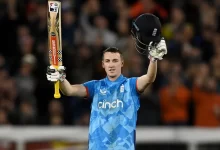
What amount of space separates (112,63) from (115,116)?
73 cm

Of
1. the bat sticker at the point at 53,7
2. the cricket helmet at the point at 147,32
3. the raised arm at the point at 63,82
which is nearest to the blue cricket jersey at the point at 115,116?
the raised arm at the point at 63,82

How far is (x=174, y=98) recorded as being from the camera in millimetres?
18328

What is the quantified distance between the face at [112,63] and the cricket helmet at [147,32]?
36 centimetres

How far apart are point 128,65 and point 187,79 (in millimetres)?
1375

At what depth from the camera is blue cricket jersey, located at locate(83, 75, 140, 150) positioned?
37.4 feet

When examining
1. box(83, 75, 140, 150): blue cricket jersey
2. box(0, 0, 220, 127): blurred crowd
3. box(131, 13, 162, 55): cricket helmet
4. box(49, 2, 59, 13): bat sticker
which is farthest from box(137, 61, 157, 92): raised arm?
box(0, 0, 220, 127): blurred crowd

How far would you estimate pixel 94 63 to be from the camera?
18.9m

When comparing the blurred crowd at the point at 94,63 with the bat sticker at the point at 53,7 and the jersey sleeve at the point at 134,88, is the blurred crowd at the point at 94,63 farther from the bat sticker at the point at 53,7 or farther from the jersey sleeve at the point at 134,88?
the jersey sleeve at the point at 134,88

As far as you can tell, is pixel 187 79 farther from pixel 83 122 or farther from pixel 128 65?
pixel 83 122

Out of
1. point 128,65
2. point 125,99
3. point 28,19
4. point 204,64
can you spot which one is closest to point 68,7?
point 28,19

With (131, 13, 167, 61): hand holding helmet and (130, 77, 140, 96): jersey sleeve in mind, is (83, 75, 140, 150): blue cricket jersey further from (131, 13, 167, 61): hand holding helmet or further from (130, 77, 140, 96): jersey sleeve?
(131, 13, 167, 61): hand holding helmet

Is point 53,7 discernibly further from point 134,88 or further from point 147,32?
point 134,88

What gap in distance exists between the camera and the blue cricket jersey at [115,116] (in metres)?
11.4

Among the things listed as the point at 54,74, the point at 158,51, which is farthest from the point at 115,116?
the point at 158,51
